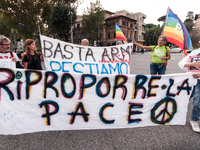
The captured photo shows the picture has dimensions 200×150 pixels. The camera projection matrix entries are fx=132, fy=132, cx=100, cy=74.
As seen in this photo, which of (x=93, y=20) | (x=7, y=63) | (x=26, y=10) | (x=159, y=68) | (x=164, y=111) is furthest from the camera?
(x=93, y=20)

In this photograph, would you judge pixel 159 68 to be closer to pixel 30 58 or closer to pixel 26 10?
pixel 30 58

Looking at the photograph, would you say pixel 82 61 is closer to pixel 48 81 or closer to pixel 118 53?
pixel 118 53

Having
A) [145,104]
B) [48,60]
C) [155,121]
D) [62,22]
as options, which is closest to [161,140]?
[155,121]

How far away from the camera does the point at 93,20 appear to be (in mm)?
31828

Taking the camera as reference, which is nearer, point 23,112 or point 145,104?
point 23,112

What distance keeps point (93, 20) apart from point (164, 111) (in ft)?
108

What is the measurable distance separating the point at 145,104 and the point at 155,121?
14.3 inches

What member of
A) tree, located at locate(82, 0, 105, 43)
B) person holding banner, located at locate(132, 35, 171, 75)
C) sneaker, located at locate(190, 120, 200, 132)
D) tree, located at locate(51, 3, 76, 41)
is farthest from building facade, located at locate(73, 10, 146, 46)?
sneaker, located at locate(190, 120, 200, 132)

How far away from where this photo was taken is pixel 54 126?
6.60 ft

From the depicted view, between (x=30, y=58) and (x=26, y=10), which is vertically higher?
(x=26, y=10)

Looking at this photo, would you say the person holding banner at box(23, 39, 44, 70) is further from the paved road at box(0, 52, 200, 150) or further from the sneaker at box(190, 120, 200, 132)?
the sneaker at box(190, 120, 200, 132)

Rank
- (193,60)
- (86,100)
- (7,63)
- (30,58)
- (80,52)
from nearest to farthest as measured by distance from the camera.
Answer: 1. (86,100)
2. (193,60)
3. (7,63)
4. (30,58)
5. (80,52)

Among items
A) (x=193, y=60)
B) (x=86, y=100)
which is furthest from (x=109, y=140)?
(x=193, y=60)

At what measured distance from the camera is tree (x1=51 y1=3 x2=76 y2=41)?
2512cm
